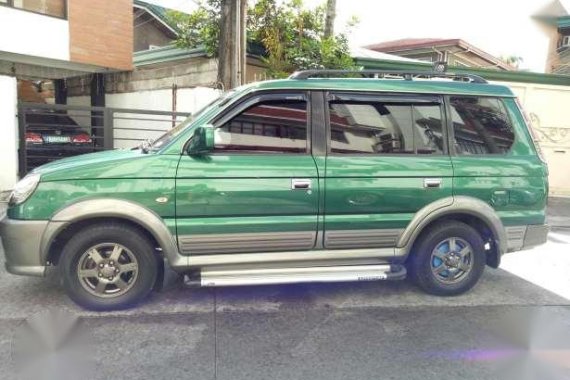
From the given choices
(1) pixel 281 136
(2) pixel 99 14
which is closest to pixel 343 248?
(1) pixel 281 136

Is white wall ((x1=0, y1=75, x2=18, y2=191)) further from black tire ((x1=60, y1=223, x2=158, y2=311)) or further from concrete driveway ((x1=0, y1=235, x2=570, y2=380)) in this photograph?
black tire ((x1=60, y1=223, x2=158, y2=311))

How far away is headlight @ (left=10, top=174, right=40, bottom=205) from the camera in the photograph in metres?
3.69

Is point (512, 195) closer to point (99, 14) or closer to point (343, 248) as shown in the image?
point (343, 248)

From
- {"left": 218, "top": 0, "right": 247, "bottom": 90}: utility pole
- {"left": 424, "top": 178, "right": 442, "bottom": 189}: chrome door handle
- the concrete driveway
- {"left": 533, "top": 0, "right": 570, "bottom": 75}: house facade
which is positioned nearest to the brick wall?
{"left": 218, "top": 0, "right": 247, "bottom": 90}: utility pole

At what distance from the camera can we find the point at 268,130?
159 inches

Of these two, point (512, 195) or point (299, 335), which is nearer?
point (299, 335)

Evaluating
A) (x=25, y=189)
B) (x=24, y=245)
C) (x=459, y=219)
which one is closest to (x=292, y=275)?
(x=459, y=219)

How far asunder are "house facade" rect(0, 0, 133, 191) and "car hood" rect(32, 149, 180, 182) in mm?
9826

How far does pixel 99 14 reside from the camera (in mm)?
12930

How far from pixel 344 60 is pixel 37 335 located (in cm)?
809

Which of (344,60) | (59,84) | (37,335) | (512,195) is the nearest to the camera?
(37,335)

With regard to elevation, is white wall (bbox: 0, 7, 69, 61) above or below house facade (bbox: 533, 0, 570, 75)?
below

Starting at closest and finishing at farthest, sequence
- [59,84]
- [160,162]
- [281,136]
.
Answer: [160,162], [281,136], [59,84]

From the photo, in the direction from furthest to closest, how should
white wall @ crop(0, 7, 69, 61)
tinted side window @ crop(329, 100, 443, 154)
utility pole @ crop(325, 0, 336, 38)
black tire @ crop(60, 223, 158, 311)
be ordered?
white wall @ crop(0, 7, 69, 61)
utility pole @ crop(325, 0, 336, 38)
tinted side window @ crop(329, 100, 443, 154)
black tire @ crop(60, 223, 158, 311)
